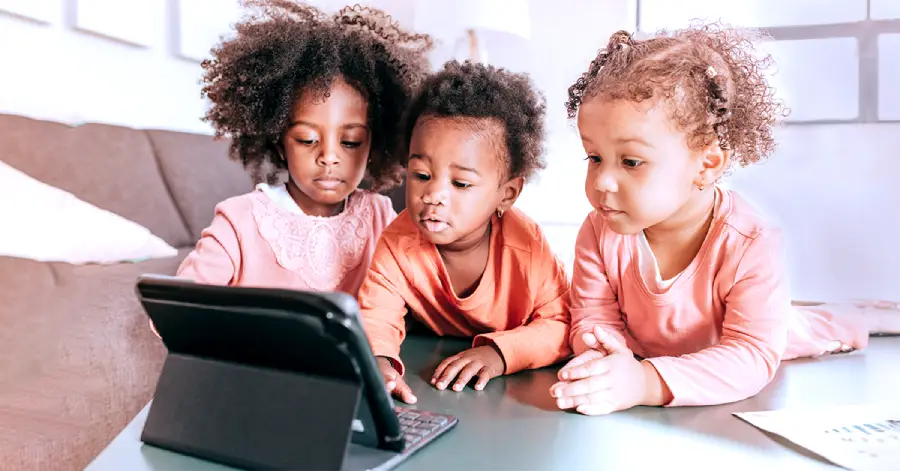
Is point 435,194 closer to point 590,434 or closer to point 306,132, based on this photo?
point 306,132

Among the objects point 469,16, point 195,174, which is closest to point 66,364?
point 195,174

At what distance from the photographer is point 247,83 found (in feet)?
4.44

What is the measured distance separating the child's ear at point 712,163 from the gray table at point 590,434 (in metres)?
0.30

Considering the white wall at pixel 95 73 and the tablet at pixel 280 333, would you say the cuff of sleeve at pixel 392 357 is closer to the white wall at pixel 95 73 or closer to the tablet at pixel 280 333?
the tablet at pixel 280 333

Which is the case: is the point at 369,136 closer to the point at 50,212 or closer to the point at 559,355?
the point at 559,355

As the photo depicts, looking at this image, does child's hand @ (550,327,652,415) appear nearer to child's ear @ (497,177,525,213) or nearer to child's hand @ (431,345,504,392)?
child's hand @ (431,345,504,392)

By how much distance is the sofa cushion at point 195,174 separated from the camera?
7.13ft

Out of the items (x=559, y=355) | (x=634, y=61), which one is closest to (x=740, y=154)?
(x=634, y=61)

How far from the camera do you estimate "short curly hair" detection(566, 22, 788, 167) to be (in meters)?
0.94

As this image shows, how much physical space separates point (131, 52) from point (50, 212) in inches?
32.6

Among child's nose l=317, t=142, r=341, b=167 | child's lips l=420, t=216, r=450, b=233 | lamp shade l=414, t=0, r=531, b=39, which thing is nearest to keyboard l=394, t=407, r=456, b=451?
child's lips l=420, t=216, r=450, b=233

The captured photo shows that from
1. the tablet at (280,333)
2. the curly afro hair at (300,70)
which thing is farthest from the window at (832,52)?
the tablet at (280,333)

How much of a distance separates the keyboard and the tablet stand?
13cm

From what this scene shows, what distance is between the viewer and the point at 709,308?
100 cm
